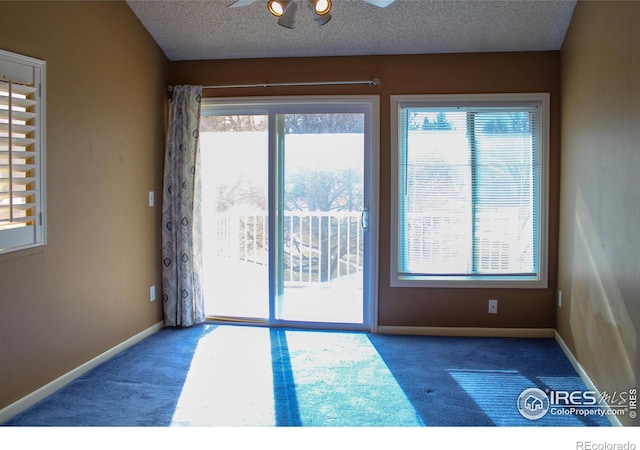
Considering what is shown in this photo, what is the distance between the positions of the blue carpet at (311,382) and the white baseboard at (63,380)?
0.04 m

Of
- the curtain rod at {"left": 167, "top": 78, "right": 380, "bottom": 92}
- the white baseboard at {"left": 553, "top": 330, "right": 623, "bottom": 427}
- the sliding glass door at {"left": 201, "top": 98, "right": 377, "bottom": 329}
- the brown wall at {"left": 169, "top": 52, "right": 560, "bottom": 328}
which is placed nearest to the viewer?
the white baseboard at {"left": 553, "top": 330, "right": 623, "bottom": 427}

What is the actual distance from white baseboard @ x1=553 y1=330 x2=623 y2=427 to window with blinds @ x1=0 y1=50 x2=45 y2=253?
326cm

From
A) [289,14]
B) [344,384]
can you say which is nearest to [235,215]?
[344,384]

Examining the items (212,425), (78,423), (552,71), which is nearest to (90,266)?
(78,423)

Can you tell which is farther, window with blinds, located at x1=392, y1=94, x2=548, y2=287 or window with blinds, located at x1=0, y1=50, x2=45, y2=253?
window with blinds, located at x1=392, y1=94, x2=548, y2=287

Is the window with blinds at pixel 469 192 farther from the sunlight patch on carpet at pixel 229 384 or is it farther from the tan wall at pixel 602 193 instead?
the sunlight patch on carpet at pixel 229 384

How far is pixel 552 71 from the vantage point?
3932mm

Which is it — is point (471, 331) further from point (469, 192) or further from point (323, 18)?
point (323, 18)

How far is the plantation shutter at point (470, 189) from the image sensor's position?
4.02 meters

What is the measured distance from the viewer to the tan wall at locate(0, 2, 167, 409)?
2.75 m

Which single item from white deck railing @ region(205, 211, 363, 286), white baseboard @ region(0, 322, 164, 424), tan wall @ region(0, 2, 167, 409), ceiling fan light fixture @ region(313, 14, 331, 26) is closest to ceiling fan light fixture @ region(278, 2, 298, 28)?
ceiling fan light fixture @ region(313, 14, 331, 26)

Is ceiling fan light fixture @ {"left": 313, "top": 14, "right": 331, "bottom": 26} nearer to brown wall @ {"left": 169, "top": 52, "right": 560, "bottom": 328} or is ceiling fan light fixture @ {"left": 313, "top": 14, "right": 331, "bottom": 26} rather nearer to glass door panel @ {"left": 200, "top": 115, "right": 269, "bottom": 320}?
brown wall @ {"left": 169, "top": 52, "right": 560, "bottom": 328}

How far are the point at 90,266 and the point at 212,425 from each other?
4.78ft
